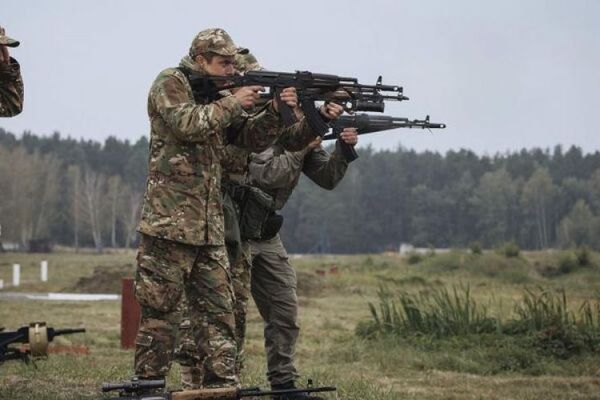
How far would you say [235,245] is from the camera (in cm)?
732

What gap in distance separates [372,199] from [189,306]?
373 feet

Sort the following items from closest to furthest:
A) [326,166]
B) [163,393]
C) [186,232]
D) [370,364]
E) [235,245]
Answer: [163,393] → [186,232] → [235,245] → [326,166] → [370,364]

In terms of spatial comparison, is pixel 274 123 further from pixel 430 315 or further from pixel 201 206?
pixel 430 315

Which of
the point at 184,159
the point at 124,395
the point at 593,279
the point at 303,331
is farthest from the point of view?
the point at 593,279

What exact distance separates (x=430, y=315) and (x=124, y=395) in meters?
8.02

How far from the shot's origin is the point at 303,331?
1650 centimetres

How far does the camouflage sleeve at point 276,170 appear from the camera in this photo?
791 cm

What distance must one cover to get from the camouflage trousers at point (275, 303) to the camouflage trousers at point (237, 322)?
31 centimetres

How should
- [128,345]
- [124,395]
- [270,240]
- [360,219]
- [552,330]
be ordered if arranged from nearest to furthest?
[124,395] → [270,240] → [552,330] → [128,345] → [360,219]

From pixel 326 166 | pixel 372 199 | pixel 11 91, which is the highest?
pixel 372 199

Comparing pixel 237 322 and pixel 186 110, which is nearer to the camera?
pixel 186 110

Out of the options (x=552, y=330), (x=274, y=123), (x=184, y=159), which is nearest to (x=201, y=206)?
(x=184, y=159)

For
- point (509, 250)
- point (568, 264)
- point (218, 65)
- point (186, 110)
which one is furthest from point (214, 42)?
point (509, 250)

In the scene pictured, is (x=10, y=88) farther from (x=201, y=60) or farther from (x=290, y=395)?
(x=290, y=395)
